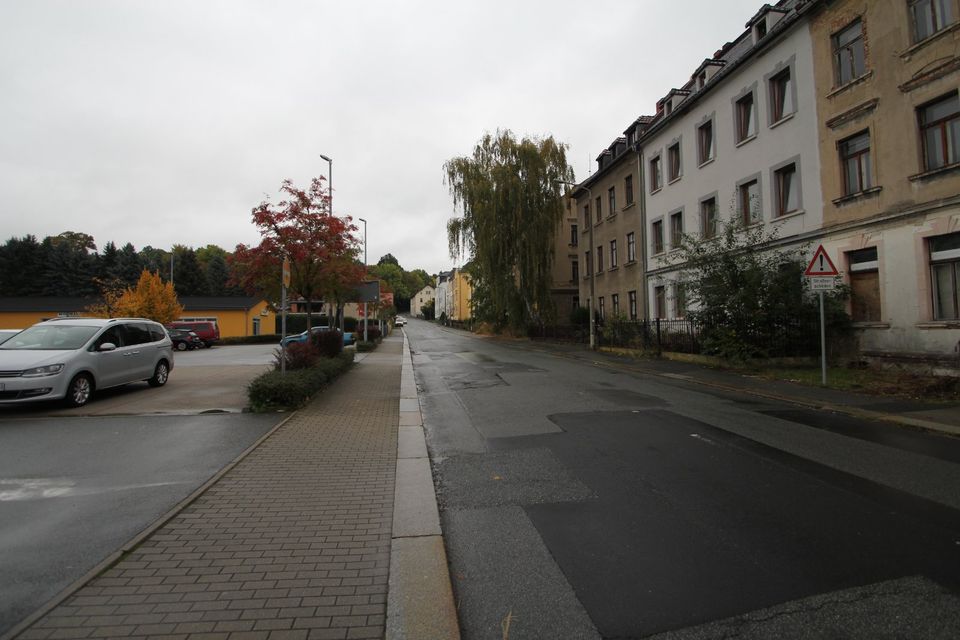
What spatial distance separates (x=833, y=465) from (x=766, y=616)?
3.57 metres

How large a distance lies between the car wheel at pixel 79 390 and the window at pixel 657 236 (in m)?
23.1

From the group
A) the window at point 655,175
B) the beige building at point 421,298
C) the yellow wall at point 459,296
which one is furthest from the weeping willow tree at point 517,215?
the beige building at point 421,298

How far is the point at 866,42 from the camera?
14172 mm

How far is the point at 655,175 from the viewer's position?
86.9ft

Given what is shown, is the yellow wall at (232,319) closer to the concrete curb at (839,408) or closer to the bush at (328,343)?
the bush at (328,343)

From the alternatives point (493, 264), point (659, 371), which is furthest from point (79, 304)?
point (659, 371)

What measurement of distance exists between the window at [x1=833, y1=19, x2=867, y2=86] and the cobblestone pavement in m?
17.0

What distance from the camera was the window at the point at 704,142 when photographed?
2212 cm

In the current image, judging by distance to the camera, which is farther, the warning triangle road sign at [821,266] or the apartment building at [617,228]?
the apartment building at [617,228]

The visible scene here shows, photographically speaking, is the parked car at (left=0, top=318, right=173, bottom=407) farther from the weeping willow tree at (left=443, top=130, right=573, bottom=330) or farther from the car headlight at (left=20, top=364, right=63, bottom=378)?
the weeping willow tree at (left=443, top=130, right=573, bottom=330)

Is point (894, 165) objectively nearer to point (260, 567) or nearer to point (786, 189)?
point (786, 189)

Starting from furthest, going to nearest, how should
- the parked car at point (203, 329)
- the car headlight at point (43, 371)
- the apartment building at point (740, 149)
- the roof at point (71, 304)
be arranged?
the roof at point (71, 304)
the parked car at point (203, 329)
the apartment building at point (740, 149)
the car headlight at point (43, 371)

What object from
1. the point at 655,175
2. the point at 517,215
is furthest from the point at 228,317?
the point at 655,175

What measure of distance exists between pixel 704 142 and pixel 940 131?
10.3 meters
